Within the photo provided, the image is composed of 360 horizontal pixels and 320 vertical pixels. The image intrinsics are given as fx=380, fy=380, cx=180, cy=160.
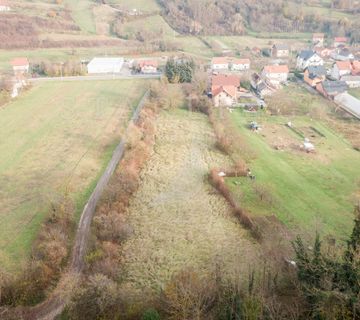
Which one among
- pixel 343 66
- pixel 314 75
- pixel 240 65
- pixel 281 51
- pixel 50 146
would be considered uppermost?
pixel 343 66

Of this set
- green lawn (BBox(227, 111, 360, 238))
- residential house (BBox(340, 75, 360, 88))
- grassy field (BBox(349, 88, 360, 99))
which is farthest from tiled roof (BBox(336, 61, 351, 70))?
green lawn (BBox(227, 111, 360, 238))

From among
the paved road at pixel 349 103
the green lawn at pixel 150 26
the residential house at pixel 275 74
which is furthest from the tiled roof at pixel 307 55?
the green lawn at pixel 150 26

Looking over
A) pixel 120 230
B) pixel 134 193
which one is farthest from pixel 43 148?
pixel 120 230

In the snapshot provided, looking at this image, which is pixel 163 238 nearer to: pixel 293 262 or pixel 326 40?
pixel 293 262

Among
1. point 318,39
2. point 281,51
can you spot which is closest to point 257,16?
point 318,39

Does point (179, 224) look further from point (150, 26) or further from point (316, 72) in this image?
point (150, 26)

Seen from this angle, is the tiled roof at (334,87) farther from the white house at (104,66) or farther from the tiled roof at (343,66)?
the white house at (104,66)

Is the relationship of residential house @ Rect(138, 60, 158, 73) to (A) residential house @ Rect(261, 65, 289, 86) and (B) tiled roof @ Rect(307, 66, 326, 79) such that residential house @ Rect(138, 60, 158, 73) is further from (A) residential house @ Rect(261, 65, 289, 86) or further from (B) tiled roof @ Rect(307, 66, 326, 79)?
(B) tiled roof @ Rect(307, 66, 326, 79)
